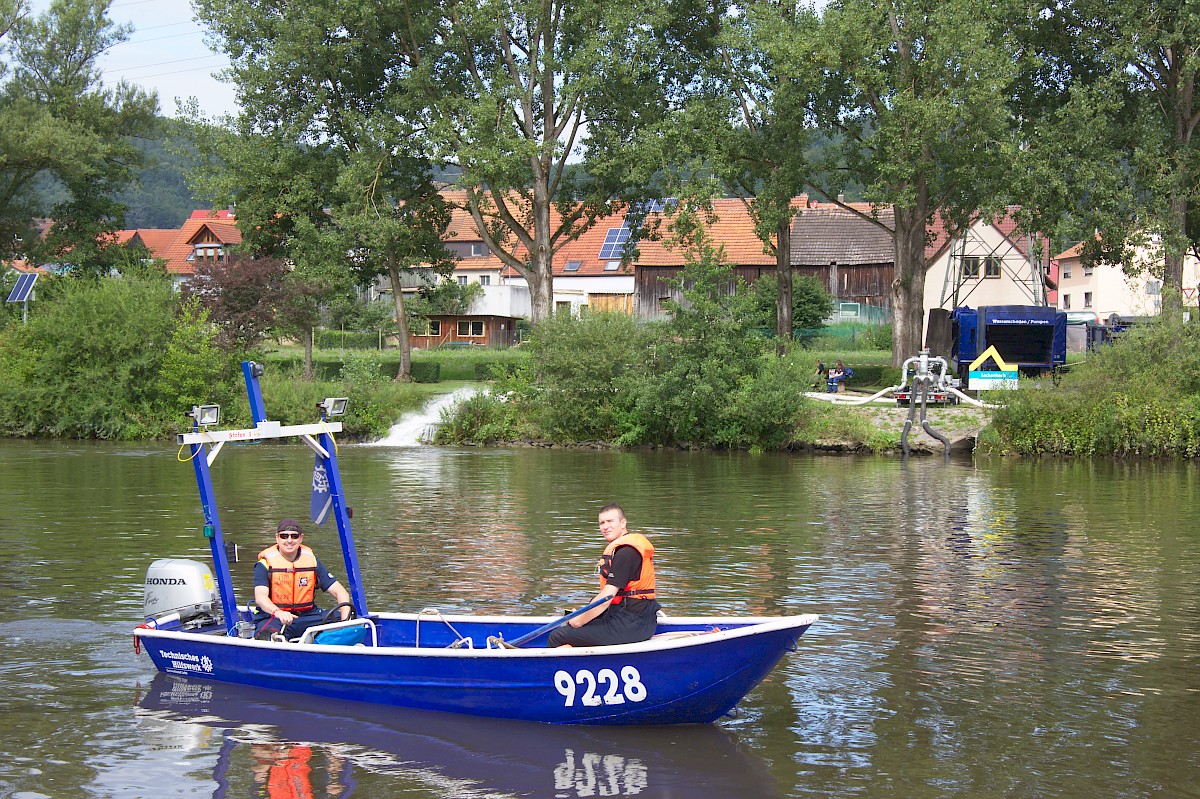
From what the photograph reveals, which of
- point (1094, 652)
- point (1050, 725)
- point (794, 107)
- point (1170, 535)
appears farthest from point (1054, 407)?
point (1050, 725)

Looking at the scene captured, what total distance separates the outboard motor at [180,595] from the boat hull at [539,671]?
2.69ft

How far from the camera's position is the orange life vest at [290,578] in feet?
39.1

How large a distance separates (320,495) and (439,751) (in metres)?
3.32

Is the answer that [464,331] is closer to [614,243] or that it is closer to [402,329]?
[614,243]

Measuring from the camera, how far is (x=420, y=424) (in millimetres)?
42250

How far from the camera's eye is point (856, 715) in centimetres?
1085

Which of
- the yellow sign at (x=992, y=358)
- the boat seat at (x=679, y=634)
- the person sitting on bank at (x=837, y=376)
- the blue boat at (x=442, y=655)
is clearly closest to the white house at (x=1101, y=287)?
the person sitting on bank at (x=837, y=376)

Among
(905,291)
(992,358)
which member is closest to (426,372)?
(905,291)

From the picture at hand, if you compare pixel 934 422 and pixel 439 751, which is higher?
pixel 934 422

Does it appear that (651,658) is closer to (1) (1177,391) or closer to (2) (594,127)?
(1) (1177,391)

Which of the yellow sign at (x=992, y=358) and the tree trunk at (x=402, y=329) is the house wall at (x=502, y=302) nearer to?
the tree trunk at (x=402, y=329)

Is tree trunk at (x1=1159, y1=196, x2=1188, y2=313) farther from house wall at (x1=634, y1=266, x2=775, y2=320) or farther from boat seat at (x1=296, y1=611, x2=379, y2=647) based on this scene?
boat seat at (x1=296, y1=611, x2=379, y2=647)

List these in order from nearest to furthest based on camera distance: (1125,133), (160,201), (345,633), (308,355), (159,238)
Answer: (345,633) < (1125,133) < (308,355) < (159,238) < (160,201)

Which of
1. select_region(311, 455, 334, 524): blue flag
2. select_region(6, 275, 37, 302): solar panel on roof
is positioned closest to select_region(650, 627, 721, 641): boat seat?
select_region(311, 455, 334, 524): blue flag
